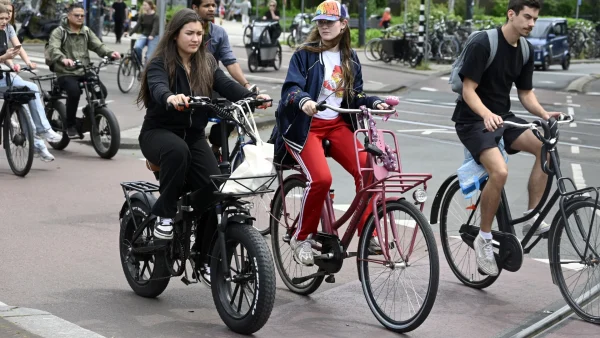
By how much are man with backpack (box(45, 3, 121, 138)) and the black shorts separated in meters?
6.38

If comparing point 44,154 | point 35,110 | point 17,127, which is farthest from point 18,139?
point 35,110

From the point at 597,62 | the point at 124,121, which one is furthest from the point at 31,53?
the point at 597,62

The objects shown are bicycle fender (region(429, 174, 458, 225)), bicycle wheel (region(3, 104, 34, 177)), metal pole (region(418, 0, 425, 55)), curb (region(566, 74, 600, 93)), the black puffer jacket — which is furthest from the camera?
metal pole (region(418, 0, 425, 55))

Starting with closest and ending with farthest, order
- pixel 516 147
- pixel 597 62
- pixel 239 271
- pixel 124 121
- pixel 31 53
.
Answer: pixel 239 271
pixel 516 147
pixel 124 121
pixel 31 53
pixel 597 62

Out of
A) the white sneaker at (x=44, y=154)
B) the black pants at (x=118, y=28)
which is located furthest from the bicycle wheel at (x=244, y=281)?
the black pants at (x=118, y=28)

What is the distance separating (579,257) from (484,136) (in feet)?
3.00

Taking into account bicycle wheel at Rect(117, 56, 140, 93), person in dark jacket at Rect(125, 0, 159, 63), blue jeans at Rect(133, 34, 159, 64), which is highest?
person in dark jacket at Rect(125, 0, 159, 63)

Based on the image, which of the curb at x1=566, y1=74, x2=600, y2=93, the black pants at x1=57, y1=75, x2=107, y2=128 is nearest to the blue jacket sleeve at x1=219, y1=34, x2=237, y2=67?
the black pants at x1=57, y1=75, x2=107, y2=128

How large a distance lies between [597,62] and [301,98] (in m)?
36.6

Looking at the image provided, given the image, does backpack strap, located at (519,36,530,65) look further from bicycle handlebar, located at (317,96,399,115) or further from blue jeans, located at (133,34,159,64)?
blue jeans, located at (133,34,159,64)

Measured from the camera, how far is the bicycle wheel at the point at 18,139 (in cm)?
1071

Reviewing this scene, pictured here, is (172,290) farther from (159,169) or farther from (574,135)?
(574,135)

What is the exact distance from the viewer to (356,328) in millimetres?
5859

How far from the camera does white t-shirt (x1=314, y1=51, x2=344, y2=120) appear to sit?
20.7 ft
